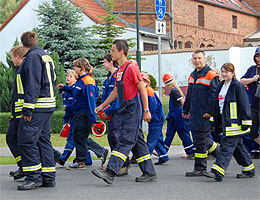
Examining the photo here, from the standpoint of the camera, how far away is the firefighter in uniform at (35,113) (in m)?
6.83

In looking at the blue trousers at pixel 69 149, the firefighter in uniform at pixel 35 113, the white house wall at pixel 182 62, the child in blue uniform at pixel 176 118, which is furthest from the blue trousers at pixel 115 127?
the white house wall at pixel 182 62

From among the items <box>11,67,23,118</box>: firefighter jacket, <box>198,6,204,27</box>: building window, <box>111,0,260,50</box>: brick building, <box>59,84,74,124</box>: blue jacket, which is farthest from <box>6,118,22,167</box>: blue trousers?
<box>198,6,204,27</box>: building window

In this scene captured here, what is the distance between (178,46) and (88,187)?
3357cm

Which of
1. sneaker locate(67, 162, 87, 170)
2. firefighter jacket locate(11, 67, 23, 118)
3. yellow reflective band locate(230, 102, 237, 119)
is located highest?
firefighter jacket locate(11, 67, 23, 118)

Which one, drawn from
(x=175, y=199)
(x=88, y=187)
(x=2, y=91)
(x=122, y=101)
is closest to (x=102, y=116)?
(x=122, y=101)

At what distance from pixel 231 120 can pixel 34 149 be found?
9.64ft

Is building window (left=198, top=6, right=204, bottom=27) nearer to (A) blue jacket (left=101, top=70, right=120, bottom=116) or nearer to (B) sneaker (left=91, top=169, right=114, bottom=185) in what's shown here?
(A) blue jacket (left=101, top=70, right=120, bottom=116)

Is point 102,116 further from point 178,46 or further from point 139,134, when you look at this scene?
Result: point 178,46

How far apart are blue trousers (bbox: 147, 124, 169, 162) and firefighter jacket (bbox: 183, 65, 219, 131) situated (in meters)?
1.43

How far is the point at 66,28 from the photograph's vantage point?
21.3 metres

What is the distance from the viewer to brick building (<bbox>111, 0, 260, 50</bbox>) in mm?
37938

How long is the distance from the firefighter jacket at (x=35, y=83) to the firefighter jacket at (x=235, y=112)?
2.62 meters

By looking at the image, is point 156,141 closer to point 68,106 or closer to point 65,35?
point 68,106

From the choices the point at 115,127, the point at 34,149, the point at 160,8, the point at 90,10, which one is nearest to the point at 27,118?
the point at 34,149
